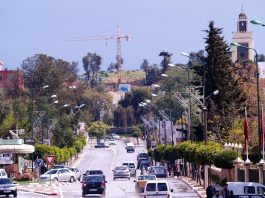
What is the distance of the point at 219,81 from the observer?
3839 inches

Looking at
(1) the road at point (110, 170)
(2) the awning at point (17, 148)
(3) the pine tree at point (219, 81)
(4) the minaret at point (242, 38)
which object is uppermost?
(4) the minaret at point (242, 38)

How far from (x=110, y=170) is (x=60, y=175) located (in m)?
32.1

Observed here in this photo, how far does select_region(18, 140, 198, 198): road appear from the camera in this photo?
6297 centimetres

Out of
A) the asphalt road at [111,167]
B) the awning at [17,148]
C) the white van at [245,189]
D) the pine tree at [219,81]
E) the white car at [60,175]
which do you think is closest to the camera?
the white van at [245,189]

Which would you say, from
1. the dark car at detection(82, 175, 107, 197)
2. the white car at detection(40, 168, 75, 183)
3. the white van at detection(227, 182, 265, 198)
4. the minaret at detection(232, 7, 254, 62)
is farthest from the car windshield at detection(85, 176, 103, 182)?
the minaret at detection(232, 7, 254, 62)

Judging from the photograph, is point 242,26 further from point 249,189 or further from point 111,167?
point 249,189

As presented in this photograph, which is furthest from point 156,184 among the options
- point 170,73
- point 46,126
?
point 170,73

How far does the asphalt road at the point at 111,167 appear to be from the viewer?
208 feet

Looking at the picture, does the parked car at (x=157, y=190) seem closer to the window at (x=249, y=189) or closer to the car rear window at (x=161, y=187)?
the car rear window at (x=161, y=187)

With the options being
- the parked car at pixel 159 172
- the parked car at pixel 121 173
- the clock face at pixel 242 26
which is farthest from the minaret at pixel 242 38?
the parked car at pixel 159 172

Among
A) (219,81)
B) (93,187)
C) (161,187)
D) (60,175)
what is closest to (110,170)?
(219,81)

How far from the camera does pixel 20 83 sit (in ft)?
509

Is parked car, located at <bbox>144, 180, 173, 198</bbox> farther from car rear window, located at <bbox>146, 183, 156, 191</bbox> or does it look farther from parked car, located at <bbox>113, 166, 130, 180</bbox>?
parked car, located at <bbox>113, 166, 130, 180</bbox>

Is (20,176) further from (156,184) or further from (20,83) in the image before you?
(20,83)
